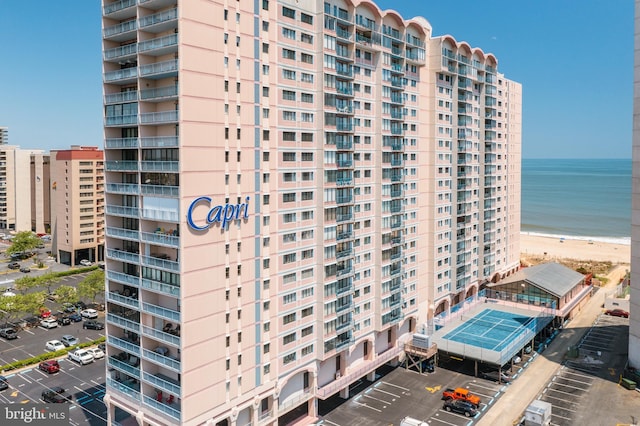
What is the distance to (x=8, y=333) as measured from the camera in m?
77.8

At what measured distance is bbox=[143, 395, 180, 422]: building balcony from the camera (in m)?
40.4

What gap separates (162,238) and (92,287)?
5736 centimetres

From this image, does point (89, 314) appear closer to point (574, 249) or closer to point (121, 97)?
point (121, 97)

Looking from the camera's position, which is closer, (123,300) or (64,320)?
→ (123,300)

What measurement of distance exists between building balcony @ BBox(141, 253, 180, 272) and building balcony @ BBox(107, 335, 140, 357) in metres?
7.97

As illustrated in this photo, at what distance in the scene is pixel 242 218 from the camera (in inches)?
1742

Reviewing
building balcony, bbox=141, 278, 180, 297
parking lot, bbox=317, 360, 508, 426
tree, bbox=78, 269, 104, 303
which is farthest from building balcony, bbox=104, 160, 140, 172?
tree, bbox=78, 269, 104, 303

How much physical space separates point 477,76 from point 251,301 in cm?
5752

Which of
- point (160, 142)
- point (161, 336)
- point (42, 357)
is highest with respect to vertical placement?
point (160, 142)

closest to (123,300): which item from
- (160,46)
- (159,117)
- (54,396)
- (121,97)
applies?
(159,117)

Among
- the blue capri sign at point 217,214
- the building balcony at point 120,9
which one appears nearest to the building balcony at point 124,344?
the blue capri sign at point 217,214

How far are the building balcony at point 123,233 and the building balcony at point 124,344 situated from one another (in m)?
9.52

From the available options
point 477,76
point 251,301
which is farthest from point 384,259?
point 477,76

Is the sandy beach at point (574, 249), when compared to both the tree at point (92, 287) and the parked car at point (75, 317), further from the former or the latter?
the parked car at point (75, 317)
